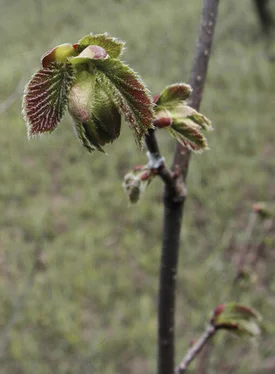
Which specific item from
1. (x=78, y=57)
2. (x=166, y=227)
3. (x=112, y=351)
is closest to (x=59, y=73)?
(x=78, y=57)

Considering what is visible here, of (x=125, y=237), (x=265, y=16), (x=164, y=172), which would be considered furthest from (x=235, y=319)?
(x=265, y=16)

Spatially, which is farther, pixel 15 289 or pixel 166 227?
pixel 15 289

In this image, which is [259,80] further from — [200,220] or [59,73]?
[59,73]

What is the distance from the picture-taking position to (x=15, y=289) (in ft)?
10.7

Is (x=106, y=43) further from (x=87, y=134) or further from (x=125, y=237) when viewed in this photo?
(x=125, y=237)

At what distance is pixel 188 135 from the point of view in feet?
1.93

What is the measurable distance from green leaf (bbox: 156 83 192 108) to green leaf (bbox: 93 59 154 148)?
0.54 ft

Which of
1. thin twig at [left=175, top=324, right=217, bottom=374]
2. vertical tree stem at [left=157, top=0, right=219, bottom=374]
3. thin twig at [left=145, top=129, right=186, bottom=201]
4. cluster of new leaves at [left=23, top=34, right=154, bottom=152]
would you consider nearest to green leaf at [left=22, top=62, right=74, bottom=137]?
cluster of new leaves at [left=23, top=34, right=154, bottom=152]

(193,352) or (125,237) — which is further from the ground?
(193,352)

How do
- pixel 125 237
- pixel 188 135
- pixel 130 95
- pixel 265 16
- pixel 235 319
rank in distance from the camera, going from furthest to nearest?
pixel 265 16 < pixel 125 237 < pixel 235 319 < pixel 188 135 < pixel 130 95

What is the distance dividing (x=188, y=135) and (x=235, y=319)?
1.47ft

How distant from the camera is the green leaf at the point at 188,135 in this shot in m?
0.58

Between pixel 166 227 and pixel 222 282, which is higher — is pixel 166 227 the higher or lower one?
the higher one

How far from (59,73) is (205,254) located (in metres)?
3.15
